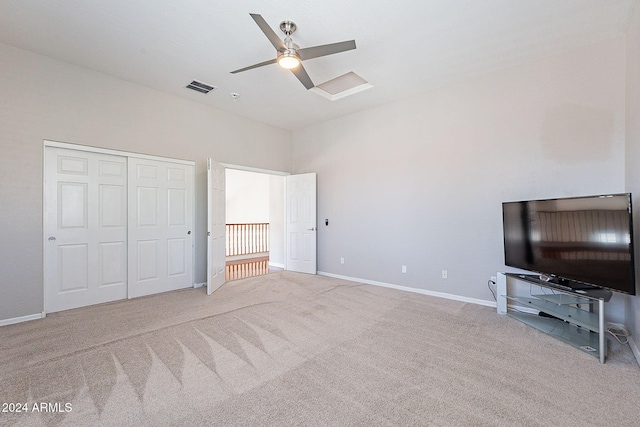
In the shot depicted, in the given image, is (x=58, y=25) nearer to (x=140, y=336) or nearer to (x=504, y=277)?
(x=140, y=336)

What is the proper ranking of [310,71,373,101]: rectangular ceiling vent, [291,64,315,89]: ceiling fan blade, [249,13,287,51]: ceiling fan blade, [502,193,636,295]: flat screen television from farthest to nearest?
[310,71,373,101]: rectangular ceiling vent < [291,64,315,89]: ceiling fan blade < [502,193,636,295]: flat screen television < [249,13,287,51]: ceiling fan blade

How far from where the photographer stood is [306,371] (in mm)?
2191

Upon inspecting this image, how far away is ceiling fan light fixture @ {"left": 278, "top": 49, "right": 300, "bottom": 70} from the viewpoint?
266cm

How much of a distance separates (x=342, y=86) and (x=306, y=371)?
3970 mm

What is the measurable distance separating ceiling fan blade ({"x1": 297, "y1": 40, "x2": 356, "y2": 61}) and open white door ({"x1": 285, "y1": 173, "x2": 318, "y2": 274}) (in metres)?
3.17

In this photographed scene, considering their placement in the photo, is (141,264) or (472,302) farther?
(141,264)

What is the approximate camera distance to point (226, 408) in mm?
1774

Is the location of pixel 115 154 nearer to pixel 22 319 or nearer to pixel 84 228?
pixel 84 228

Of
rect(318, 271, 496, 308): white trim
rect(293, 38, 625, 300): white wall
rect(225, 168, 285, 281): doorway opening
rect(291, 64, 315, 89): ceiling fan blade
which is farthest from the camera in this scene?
rect(225, 168, 285, 281): doorway opening

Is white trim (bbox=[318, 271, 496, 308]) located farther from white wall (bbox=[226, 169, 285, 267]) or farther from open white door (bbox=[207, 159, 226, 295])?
white wall (bbox=[226, 169, 285, 267])

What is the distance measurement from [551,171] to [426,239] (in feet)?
5.83

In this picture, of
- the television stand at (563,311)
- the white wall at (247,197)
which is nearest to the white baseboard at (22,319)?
the white wall at (247,197)

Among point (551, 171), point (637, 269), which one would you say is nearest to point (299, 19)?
point (551, 171)

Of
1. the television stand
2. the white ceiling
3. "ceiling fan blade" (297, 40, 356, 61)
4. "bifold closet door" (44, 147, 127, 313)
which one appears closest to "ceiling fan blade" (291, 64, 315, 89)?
"ceiling fan blade" (297, 40, 356, 61)
